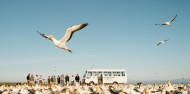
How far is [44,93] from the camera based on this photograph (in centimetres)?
2192

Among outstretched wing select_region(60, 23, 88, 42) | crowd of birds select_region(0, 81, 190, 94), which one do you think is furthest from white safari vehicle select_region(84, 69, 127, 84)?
outstretched wing select_region(60, 23, 88, 42)

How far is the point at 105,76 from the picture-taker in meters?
46.7

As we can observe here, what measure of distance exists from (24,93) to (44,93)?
248 cm

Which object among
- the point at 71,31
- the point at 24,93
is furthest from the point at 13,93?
the point at 71,31

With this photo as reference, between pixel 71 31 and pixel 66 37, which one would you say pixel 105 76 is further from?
pixel 71 31

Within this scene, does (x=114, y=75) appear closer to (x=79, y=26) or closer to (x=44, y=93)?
(x=44, y=93)

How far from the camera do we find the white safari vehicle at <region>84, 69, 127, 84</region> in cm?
4569

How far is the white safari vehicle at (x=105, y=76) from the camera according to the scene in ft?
150

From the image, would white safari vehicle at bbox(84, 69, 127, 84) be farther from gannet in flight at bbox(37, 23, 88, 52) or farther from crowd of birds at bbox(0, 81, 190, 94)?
gannet in flight at bbox(37, 23, 88, 52)

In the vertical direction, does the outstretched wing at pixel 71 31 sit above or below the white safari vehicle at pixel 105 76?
above

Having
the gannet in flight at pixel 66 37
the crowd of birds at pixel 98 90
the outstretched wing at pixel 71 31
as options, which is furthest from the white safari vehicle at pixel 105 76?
the outstretched wing at pixel 71 31

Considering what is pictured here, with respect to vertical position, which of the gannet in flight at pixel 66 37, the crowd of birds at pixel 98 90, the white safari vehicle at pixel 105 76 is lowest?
the crowd of birds at pixel 98 90

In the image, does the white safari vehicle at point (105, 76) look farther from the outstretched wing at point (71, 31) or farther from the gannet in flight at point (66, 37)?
the outstretched wing at point (71, 31)

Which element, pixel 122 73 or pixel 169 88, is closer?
pixel 169 88
